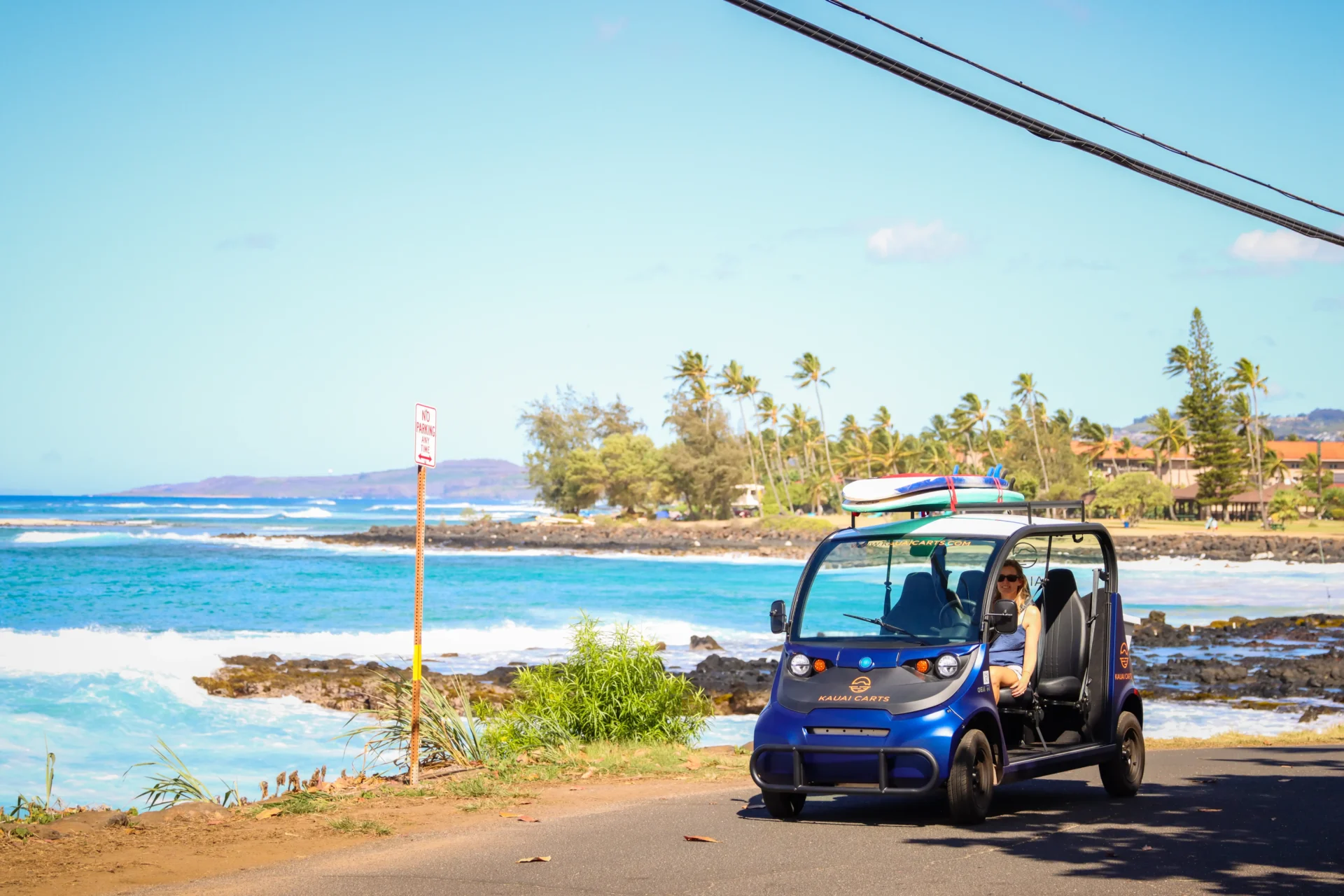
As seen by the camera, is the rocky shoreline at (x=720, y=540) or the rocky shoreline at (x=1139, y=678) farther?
the rocky shoreline at (x=720, y=540)

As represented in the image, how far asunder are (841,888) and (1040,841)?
1798 mm

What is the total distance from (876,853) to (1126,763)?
3.06 metres

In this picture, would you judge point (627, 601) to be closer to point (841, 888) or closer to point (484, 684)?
point (484, 684)

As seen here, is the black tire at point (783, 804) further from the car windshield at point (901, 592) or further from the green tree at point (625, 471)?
the green tree at point (625, 471)

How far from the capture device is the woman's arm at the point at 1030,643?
870 centimetres

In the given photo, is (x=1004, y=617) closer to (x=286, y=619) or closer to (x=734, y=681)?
(x=734, y=681)

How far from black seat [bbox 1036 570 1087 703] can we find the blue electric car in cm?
1

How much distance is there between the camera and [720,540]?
9556 centimetres

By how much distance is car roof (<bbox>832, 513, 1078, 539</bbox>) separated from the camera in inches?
341

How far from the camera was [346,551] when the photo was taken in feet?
262

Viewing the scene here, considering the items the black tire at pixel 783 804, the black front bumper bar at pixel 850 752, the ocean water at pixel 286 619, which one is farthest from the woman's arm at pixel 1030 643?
the ocean water at pixel 286 619

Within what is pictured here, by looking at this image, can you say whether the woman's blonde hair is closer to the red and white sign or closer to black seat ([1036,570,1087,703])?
black seat ([1036,570,1087,703])

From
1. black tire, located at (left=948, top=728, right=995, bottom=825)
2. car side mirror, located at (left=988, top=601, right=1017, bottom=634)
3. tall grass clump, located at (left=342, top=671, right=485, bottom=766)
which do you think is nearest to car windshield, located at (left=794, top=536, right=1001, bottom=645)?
car side mirror, located at (left=988, top=601, right=1017, bottom=634)

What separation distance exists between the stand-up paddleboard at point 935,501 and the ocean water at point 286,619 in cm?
599
